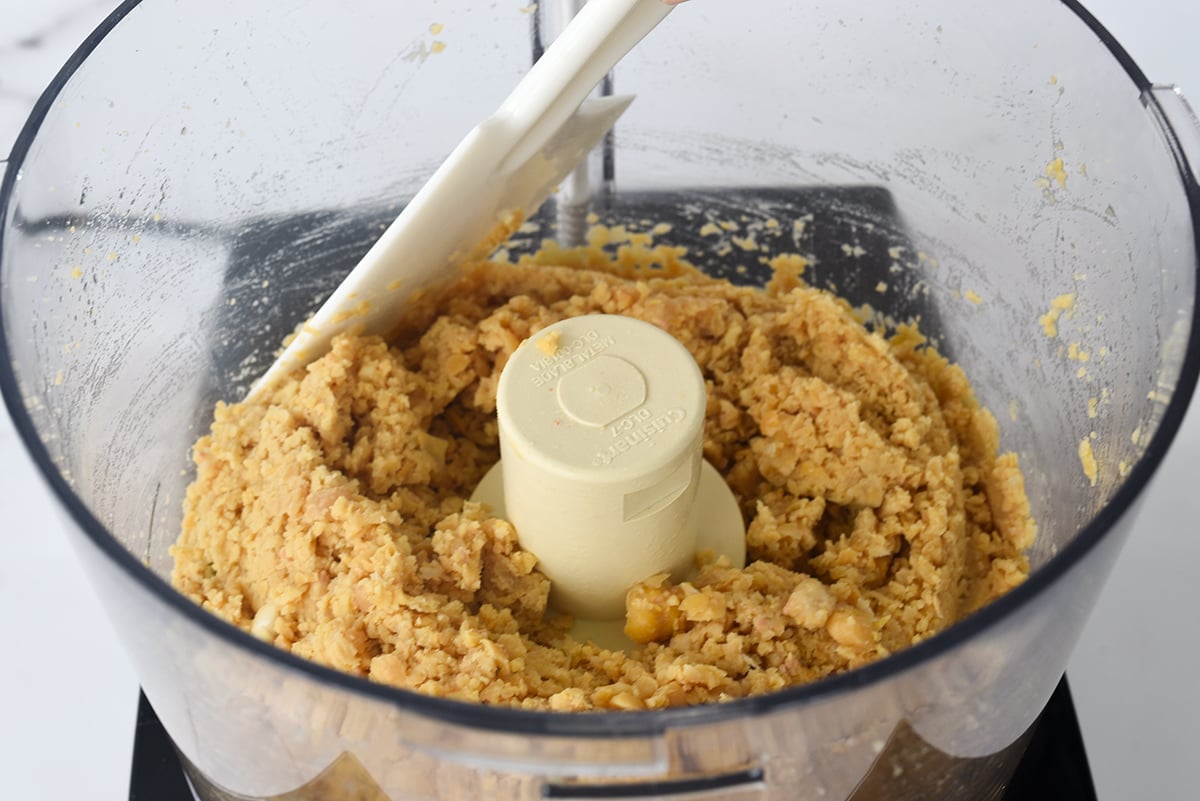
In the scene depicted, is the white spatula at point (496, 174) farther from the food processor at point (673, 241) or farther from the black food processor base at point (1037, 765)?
the black food processor base at point (1037, 765)

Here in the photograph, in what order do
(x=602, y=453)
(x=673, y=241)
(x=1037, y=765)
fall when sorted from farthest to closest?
(x=673, y=241), (x=1037, y=765), (x=602, y=453)

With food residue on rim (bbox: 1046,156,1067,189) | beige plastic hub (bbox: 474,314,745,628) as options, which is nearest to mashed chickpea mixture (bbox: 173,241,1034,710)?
beige plastic hub (bbox: 474,314,745,628)

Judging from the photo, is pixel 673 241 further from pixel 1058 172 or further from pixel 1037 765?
pixel 1037 765

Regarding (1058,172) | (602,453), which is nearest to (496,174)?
(602,453)

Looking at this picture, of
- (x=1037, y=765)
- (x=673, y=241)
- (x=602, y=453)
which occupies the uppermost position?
(x=602, y=453)

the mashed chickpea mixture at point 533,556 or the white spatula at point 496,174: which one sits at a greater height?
the white spatula at point 496,174

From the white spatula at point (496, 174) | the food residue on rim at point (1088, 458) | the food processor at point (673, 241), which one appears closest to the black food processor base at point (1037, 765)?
the food processor at point (673, 241)

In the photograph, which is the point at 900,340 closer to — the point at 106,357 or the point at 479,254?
the point at 479,254
